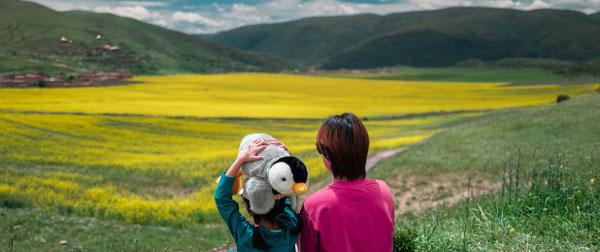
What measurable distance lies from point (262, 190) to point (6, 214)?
10.8m

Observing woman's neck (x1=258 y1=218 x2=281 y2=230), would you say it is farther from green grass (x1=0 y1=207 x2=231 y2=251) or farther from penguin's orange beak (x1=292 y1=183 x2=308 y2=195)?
green grass (x1=0 y1=207 x2=231 y2=251)

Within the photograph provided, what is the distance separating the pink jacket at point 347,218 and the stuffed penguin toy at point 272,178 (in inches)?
8.0

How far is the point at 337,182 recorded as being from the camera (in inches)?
127

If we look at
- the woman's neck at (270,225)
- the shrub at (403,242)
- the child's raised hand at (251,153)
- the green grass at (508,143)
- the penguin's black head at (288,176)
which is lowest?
the green grass at (508,143)

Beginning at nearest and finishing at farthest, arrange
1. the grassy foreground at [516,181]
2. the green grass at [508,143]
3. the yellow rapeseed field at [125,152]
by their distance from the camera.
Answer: the grassy foreground at [516,181] → the yellow rapeseed field at [125,152] → the green grass at [508,143]

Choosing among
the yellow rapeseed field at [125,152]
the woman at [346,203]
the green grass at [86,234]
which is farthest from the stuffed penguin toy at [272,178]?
the yellow rapeseed field at [125,152]

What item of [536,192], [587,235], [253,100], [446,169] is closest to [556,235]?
[587,235]

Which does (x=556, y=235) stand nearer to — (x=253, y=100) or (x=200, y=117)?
(x=200, y=117)

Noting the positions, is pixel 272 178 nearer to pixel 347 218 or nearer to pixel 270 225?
pixel 270 225

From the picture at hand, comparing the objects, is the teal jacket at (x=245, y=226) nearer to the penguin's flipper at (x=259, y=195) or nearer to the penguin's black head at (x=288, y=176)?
the penguin's flipper at (x=259, y=195)

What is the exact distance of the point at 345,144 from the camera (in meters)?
3.01

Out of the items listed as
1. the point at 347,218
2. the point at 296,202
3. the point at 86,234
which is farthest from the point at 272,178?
the point at 86,234

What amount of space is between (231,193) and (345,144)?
999 millimetres

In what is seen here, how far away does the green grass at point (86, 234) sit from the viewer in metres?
9.02
